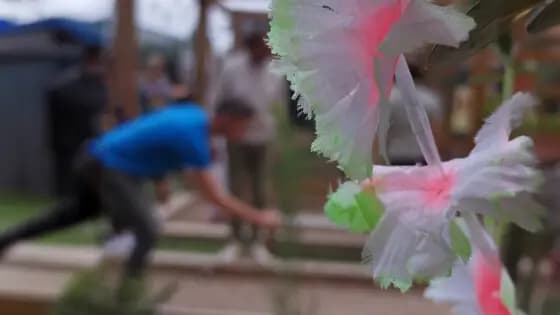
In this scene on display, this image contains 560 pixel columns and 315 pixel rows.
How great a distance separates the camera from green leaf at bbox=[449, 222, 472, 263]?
299mm

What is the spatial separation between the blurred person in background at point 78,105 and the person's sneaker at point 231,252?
933 mm

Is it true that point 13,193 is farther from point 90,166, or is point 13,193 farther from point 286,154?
point 286,154

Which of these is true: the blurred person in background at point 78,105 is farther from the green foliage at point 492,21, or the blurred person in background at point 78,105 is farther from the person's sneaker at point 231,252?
the green foliage at point 492,21

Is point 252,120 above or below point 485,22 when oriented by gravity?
below

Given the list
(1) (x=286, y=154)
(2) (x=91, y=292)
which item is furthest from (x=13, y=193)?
(1) (x=286, y=154)

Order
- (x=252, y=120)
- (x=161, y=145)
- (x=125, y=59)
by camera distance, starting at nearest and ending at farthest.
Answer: (x=161, y=145) < (x=125, y=59) < (x=252, y=120)

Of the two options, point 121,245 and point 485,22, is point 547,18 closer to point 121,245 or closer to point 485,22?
point 485,22

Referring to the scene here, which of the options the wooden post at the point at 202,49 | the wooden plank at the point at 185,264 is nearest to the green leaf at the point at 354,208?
the wooden plank at the point at 185,264

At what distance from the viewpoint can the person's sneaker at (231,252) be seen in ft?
11.1

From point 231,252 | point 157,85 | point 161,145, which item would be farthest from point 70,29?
point 161,145

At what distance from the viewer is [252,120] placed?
11.3ft

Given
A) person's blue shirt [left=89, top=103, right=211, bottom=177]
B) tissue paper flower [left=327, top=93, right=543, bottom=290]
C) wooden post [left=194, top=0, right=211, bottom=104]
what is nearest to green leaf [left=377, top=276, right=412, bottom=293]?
tissue paper flower [left=327, top=93, right=543, bottom=290]

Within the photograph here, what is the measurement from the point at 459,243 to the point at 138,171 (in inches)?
90.6

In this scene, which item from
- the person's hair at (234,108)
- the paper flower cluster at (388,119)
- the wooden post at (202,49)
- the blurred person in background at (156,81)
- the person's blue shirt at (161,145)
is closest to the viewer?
the paper flower cluster at (388,119)
